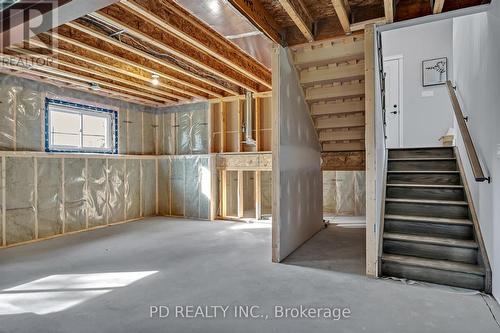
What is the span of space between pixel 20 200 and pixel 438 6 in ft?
19.3

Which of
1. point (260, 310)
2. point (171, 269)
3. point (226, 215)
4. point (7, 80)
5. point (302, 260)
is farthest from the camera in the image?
point (226, 215)

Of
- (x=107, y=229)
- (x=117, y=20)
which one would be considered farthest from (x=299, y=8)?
(x=107, y=229)

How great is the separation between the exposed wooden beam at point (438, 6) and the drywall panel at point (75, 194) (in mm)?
5627

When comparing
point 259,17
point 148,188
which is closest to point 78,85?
point 148,188

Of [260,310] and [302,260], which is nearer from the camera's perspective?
[260,310]

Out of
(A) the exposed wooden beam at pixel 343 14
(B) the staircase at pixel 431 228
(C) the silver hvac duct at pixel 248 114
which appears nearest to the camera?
(A) the exposed wooden beam at pixel 343 14

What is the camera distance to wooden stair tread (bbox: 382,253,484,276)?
8.70 ft

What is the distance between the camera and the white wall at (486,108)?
2.35m

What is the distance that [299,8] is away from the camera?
288 cm

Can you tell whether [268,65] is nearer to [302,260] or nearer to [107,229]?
[302,260]

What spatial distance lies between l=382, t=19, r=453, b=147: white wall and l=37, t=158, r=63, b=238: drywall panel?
22.7 feet

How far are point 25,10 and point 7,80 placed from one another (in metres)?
4.36

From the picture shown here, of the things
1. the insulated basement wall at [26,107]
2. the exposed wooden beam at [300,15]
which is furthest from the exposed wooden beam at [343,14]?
the insulated basement wall at [26,107]

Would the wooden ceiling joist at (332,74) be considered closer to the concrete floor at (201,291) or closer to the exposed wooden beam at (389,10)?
the exposed wooden beam at (389,10)
